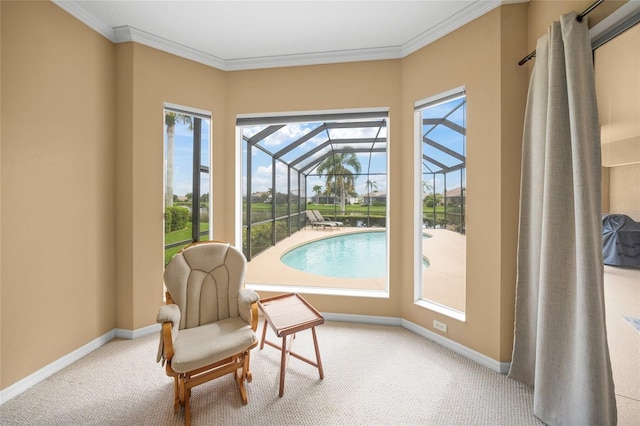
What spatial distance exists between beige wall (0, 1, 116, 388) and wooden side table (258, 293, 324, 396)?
1.49m

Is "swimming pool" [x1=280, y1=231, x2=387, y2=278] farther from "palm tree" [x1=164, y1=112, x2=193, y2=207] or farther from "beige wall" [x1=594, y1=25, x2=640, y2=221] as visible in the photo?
"beige wall" [x1=594, y1=25, x2=640, y2=221]

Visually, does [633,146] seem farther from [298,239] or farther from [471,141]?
[298,239]

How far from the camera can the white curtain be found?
4.15 feet

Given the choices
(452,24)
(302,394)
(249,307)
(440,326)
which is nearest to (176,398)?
(249,307)

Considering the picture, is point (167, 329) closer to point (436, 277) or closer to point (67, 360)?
point (67, 360)

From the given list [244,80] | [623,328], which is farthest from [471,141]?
[244,80]

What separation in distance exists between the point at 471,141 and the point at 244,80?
7.61 ft

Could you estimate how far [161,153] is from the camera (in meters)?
2.43

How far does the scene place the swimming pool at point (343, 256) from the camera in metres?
5.16

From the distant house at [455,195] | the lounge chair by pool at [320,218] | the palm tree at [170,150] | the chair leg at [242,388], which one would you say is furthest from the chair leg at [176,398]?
the lounge chair by pool at [320,218]

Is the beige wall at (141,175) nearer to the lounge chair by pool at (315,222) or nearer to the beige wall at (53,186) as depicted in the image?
the beige wall at (53,186)

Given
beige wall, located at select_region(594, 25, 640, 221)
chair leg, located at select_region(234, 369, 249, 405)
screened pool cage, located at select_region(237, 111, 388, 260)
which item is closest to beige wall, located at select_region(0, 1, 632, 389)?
beige wall, located at select_region(594, 25, 640, 221)

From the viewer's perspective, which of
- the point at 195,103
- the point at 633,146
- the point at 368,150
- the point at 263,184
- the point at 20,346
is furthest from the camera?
the point at 368,150

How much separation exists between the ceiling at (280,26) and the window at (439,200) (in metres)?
0.62
